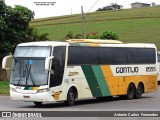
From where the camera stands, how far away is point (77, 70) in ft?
80.8

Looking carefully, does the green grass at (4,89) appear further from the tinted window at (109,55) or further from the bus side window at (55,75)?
the bus side window at (55,75)

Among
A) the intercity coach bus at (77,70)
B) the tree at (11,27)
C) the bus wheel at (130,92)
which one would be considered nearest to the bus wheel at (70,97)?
the intercity coach bus at (77,70)

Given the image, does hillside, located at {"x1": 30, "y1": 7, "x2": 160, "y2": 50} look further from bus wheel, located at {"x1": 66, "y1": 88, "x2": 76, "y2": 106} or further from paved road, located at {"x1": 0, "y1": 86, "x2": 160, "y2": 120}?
bus wheel, located at {"x1": 66, "y1": 88, "x2": 76, "y2": 106}

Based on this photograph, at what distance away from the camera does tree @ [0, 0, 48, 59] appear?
141ft

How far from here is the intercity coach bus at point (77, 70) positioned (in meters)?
22.8

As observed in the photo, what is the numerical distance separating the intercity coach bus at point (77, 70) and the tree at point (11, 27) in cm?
1618

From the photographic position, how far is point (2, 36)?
43031 millimetres

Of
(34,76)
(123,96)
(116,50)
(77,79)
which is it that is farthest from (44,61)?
(123,96)

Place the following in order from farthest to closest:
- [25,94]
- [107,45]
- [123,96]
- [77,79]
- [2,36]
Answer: [2,36] → [123,96] → [107,45] → [77,79] → [25,94]

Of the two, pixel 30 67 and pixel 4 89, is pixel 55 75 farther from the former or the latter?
pixel 4 89

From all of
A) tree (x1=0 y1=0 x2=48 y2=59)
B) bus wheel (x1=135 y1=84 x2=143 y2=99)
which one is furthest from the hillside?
bus wheel (x1=135 y1=84 x2=143 y2=99)

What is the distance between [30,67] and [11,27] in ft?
71.9

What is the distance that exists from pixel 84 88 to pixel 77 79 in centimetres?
73

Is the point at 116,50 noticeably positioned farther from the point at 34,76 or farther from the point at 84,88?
the point at 34,76
